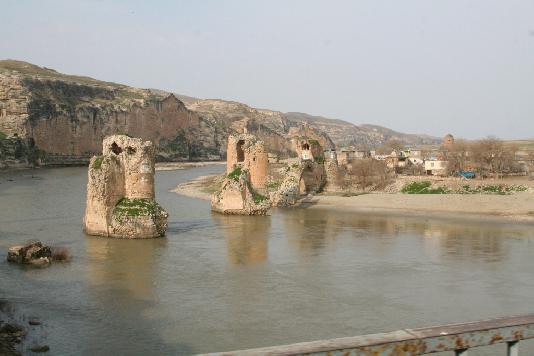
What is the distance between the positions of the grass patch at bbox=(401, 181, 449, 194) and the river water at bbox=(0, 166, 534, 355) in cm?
1469

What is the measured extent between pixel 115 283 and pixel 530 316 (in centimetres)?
1703

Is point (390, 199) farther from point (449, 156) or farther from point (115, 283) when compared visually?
point (115, 283)

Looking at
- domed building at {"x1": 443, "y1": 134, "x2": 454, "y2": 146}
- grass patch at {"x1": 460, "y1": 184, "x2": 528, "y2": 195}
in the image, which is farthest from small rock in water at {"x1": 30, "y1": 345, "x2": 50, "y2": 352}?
domed building at {"x1": 443, "y1": 134, "x2": 454, "y2": 146}

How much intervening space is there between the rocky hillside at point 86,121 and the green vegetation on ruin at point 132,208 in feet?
199

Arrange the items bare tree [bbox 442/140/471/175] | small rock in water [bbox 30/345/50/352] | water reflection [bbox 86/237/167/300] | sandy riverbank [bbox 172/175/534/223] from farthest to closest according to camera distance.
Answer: bare tree [bbox 442/140/471/175]
sandy riverbank [bbox 172/175/534/223]
water reflection [bbox 86/237/167/300]
small rock in water [bbox 30/345/50/352]

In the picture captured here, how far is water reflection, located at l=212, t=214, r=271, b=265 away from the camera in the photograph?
24.3 meters

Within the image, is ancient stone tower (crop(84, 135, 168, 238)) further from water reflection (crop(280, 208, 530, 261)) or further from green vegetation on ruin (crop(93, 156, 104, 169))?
water reflection (crop(280, 208, 530, 261))

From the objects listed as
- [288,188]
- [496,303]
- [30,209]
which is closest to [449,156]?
[288,188]

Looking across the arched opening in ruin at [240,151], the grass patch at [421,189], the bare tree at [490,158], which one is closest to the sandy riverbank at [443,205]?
the grass patch at [421,189]

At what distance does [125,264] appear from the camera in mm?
22078

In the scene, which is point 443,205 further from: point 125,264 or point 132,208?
point 125,264

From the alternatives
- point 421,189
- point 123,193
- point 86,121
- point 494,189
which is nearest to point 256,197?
point 123,193

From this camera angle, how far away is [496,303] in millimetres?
17406

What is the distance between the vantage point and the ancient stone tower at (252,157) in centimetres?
4691
